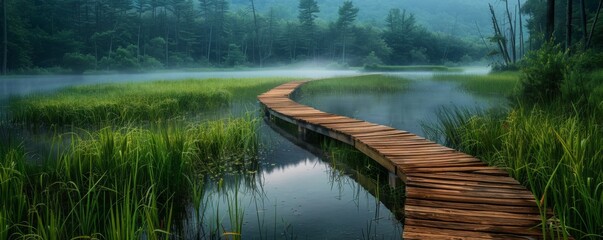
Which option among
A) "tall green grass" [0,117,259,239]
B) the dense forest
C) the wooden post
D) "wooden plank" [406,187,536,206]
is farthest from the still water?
the dense forest

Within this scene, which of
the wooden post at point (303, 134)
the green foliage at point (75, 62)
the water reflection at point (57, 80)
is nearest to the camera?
the wooden post at point (303, 134)

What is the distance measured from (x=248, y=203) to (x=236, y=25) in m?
69.2

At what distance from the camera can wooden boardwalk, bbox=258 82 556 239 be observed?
327cm

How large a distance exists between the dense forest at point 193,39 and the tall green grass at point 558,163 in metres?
27.7

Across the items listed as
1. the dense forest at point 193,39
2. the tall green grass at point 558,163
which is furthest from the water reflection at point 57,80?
the tall green grass at point 558,163

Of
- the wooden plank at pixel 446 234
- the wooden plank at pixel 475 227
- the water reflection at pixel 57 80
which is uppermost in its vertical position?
the water reflection at pixel 57 80

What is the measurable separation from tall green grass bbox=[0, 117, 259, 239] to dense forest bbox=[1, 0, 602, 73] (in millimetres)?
30658

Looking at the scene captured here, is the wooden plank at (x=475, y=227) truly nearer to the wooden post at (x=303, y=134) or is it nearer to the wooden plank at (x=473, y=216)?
the wooden plank at (x=473, y=216)

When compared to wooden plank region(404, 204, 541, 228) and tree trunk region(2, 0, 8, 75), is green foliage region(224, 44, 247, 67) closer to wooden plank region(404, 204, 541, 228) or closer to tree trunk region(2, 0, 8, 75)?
tree trunk region(2, 0, 8, 75)

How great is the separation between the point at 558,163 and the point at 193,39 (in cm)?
6321

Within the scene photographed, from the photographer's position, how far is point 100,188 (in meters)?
4.16

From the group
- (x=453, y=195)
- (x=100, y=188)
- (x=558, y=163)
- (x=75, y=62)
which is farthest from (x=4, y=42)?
(x=558, y=163)

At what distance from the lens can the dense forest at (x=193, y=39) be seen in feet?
138

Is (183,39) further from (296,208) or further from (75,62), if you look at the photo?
(296,208)
